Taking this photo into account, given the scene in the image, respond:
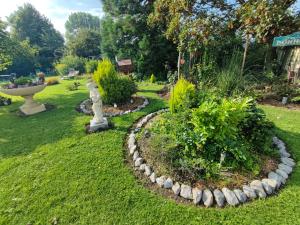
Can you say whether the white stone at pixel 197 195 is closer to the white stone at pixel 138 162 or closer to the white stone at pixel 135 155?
the white stone at pixel 138 162

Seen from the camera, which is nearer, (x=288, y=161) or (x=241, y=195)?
(x=241, y=195)

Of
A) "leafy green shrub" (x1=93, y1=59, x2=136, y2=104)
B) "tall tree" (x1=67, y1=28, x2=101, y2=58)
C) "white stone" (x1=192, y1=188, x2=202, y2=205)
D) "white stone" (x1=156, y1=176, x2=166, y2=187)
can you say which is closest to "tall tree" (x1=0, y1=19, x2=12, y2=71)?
"leafy green shrub" (x1=93, y1=59, x2=136, y2=104)

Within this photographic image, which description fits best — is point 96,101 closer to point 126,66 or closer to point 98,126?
point 98,126

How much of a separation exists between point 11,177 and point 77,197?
1296mm

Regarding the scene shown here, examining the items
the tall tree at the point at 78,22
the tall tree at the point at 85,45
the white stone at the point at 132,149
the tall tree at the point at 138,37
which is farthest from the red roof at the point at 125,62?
the tall tree at the point at 78,22

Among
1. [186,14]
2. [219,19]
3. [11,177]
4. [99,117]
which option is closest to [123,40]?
[186,14]

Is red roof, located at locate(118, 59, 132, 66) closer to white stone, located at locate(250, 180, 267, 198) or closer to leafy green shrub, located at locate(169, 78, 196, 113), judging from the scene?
leafy green shrub, located at locate(169, 78, 196, 113)

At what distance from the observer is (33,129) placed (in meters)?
4.47

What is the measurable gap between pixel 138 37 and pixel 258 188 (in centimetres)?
1054

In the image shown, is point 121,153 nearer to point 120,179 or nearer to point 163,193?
point 120,179

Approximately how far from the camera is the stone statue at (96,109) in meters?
3.67

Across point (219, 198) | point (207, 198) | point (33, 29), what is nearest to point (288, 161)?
point (219, 198)

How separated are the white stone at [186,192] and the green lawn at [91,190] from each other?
0.12 m

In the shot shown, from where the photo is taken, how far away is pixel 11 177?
9.02 feet
